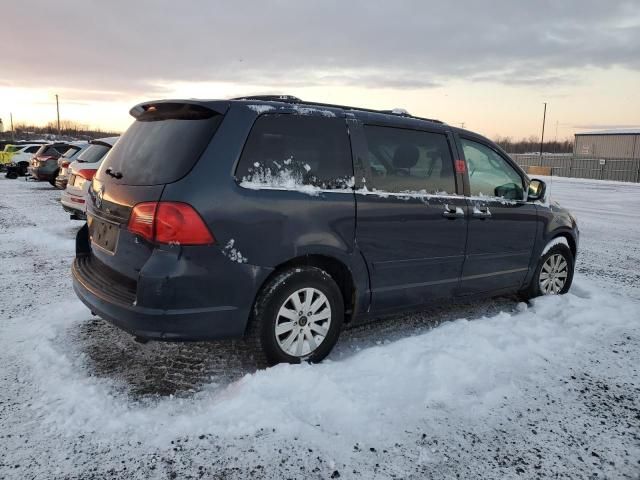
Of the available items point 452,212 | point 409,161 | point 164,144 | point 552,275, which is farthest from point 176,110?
point 552,275

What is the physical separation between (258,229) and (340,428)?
127 cm

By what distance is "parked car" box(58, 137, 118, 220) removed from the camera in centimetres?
858

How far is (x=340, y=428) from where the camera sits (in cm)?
281

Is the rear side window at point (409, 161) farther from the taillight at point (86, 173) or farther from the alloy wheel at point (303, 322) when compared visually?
the taillight at point (86, 173)

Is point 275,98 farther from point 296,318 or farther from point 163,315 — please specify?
point 163,315

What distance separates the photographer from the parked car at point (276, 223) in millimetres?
2992

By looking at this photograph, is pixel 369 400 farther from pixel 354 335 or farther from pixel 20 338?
pixel 20 338

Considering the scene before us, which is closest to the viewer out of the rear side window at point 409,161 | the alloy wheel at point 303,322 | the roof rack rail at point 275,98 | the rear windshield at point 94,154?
the alloy wheel at point 303,322

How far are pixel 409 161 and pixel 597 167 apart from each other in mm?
45150

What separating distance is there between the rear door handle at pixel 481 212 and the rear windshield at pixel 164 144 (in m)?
2.41

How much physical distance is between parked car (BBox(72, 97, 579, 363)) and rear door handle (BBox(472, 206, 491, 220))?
0.05 feet

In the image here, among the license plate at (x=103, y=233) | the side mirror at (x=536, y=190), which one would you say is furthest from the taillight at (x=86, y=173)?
the side mirror at (x=536, y=190)

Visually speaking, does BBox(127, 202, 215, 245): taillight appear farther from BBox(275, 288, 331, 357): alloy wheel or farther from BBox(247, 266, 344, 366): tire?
BBox(275, 288, 331, 357): alloy wheel

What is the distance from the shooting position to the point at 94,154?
9180mm
